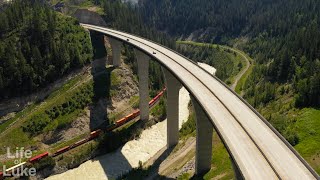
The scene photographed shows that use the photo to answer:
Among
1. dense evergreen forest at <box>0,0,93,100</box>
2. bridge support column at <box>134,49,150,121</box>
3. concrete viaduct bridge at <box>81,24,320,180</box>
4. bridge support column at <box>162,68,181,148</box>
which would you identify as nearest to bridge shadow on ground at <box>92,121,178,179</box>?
bridge support column at <box>162,68,181,148</box>

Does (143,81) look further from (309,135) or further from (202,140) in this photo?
(309,135)

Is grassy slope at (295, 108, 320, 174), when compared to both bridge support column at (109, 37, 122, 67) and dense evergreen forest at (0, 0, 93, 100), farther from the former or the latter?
dense evergreen forest at (0, 0, 93, 100)

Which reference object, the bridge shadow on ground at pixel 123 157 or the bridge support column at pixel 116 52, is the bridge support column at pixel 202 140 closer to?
the bridge shadow on ground at pixel 123 157

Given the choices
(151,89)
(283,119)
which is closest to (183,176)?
(283,119)

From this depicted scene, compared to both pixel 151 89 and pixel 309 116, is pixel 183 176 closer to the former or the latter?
pixel 309 116

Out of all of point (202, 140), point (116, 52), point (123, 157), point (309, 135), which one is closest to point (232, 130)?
point (202, 140)

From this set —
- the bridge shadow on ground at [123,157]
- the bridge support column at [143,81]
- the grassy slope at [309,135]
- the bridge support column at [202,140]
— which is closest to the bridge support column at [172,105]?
the bridge shadow on ground at [123,157]

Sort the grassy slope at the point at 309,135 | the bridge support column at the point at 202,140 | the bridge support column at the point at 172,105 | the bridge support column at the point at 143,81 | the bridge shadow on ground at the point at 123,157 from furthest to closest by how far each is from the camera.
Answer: the bridge support column at the point at 143,81, the bridge support column at the point at 172,105, the bridge shadow on ground at the point at 123,157, the bridge support column at the point at 202,140, the grassy slope at the point at 309,135

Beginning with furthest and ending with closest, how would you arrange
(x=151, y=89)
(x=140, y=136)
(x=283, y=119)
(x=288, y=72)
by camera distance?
1. (x=151, y=89)
2. (x=288, y=72)
3. (x=140, y=136)
4. (x=283, y=119)
